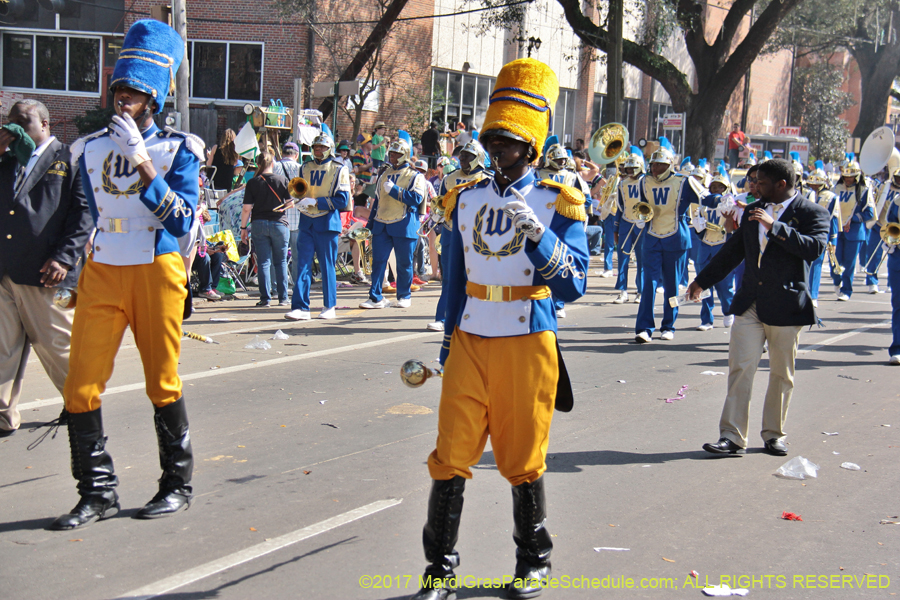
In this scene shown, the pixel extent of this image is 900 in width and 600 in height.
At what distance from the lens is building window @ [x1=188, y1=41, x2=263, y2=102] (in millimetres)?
28141

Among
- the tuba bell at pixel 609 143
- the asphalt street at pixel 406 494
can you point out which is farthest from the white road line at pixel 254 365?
the tuba bell at pixel 609 143

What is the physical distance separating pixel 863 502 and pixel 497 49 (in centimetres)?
3156

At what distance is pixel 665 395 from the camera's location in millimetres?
8141

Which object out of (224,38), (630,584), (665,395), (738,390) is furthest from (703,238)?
(224,38)

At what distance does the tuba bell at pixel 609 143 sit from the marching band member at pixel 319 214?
22.0ft

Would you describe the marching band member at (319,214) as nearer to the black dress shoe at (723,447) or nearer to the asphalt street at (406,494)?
the asphalt street at (406,494)

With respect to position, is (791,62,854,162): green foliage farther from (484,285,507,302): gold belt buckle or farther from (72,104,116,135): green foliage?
(484,285,507,302): gold belt buckle

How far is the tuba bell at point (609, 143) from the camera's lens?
662 inches

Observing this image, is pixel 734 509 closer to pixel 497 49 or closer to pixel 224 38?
pixel 224 38

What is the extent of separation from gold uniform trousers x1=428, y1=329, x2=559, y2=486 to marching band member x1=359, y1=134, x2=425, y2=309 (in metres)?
8.70

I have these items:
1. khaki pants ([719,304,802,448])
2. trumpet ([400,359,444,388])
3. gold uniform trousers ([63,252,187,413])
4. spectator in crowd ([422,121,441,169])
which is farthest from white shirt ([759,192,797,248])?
spectator in crowd ([422,121,441,169])

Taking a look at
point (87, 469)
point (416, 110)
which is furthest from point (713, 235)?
point (416, 110)

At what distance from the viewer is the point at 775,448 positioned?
6.43 meters

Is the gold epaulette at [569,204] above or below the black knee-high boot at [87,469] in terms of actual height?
above
